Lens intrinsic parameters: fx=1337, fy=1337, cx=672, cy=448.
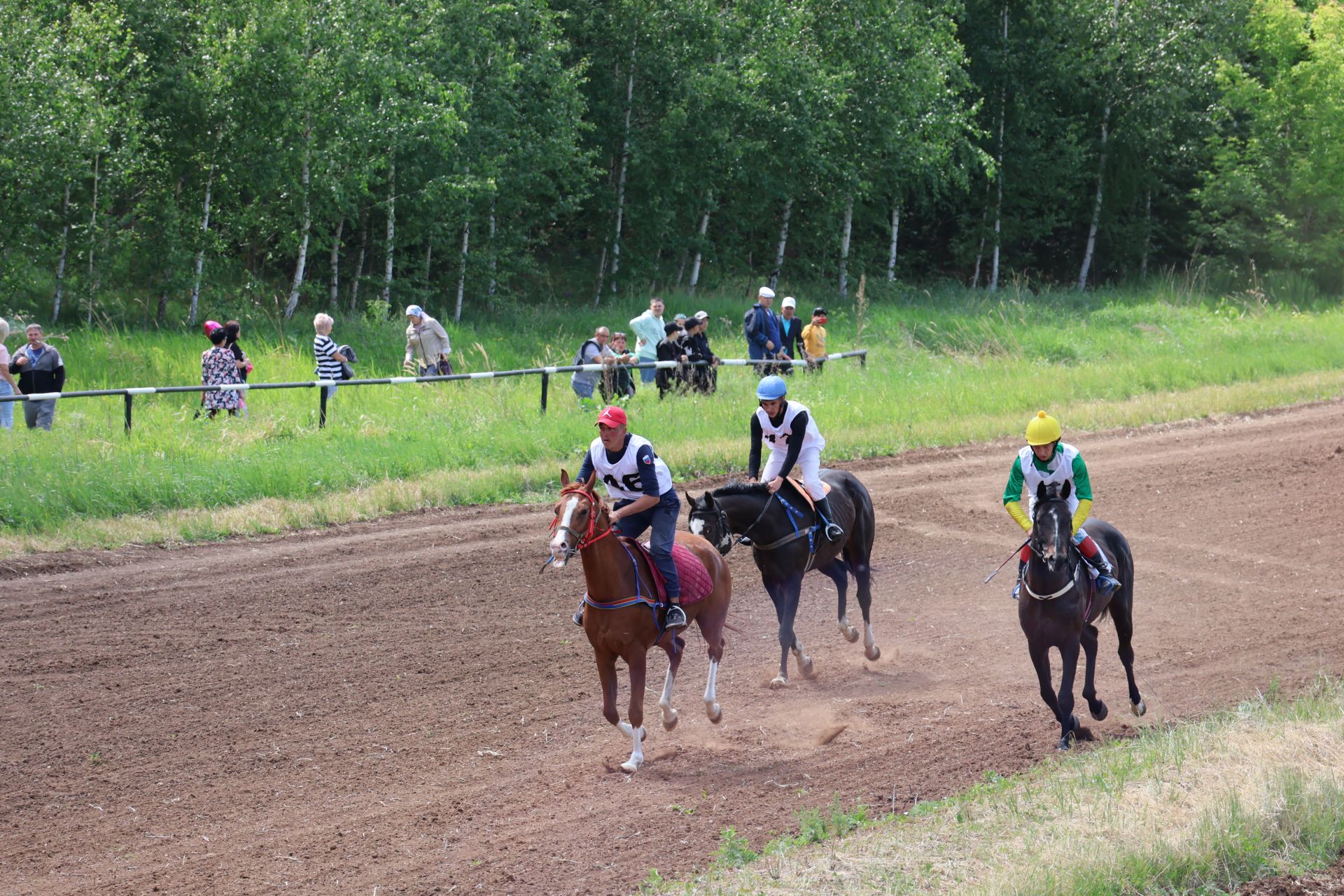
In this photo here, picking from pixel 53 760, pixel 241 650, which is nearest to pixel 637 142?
pixel 241 650

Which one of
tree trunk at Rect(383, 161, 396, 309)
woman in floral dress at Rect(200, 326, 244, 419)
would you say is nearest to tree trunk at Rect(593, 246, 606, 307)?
tree trunk at Rect(383, 161, 396, 309)

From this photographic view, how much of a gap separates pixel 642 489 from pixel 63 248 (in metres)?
17.7

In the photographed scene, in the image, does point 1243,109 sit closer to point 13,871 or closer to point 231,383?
point 231,383

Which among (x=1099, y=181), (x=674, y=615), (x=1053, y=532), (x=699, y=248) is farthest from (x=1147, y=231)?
(x=674, y=615)

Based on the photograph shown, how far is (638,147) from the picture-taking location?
105 ft

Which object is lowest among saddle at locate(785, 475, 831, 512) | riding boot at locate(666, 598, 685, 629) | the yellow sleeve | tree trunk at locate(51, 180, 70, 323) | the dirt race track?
the dirt race track

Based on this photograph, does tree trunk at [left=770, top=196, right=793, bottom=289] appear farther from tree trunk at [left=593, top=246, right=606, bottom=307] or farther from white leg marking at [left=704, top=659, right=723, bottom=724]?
white leg marking at [left=704, top=659, right=723, bottom=724]

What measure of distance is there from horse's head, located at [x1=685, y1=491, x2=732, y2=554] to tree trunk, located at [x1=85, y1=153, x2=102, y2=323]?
52.8 ft

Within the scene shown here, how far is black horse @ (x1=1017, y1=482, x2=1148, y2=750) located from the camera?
28.1 feet

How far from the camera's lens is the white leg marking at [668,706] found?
9.17 meters

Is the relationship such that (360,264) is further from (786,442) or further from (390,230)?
(786,442)

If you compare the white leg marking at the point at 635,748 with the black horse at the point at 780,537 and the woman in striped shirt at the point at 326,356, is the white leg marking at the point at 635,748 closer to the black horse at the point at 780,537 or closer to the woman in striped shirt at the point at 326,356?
the black horse at the point at 780,537

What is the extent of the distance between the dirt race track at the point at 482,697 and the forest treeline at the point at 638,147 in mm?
12339

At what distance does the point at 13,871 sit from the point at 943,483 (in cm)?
1213
